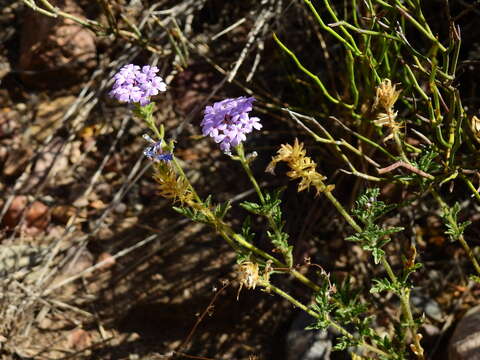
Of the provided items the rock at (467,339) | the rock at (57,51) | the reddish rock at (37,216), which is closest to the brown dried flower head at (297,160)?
the rock at (467,339)

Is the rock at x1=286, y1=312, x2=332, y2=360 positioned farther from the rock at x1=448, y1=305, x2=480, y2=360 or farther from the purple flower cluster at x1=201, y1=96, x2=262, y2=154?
the purple flower cluster at x1=201, y1=96, x2=262, y2=154

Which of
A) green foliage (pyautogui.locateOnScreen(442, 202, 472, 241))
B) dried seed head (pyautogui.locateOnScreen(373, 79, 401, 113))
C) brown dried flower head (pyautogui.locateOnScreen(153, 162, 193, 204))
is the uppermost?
dried seed head (pyautogui.locateOnScreen(373, 79, 401, 113))

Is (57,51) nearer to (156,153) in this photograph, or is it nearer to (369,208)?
(156,153)

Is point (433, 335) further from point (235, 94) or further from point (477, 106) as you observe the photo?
point (235, 94)

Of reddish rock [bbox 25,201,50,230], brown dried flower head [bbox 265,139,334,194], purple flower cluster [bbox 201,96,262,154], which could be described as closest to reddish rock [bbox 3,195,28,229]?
reddish rock [bbox 25,201,50,230]

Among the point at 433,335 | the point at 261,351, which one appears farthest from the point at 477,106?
the point at 261,351

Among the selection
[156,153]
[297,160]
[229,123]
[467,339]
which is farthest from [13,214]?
[467,339]

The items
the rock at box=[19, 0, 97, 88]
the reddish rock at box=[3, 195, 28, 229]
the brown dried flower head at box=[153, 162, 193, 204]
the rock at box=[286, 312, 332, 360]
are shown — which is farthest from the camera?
the rock at box=[19, 0, 97, 88]
